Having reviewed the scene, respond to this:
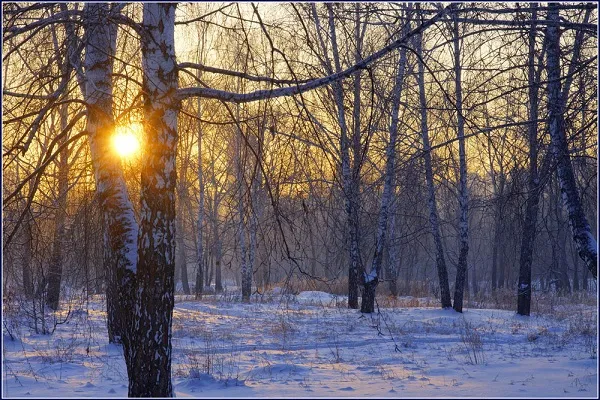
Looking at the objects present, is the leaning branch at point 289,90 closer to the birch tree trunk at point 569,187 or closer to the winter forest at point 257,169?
the winter forest at point 257,169

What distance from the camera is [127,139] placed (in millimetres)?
6047

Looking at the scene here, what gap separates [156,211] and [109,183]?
1.86 meters

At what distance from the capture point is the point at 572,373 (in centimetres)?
667

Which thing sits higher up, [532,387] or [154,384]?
[154,384]

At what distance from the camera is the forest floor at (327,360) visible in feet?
19.5

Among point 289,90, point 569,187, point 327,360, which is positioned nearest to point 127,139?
point 289,90

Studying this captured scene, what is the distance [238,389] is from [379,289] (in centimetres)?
1951

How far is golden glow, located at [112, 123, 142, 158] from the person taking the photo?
5768 millimetres

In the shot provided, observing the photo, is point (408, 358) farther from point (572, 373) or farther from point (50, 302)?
point (50, 302)

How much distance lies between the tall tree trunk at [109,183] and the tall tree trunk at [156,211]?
10.2 inches

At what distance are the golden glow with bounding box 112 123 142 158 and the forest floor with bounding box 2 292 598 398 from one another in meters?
2.46

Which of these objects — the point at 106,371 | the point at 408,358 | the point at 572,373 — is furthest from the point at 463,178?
the point at 106,371

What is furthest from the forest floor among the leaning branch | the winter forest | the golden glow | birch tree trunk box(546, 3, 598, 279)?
the golden glow

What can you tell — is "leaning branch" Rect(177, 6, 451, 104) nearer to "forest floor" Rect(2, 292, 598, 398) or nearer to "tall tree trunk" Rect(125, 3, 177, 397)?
"tall tree trunk" Rect(125, 3, 177, 397)
